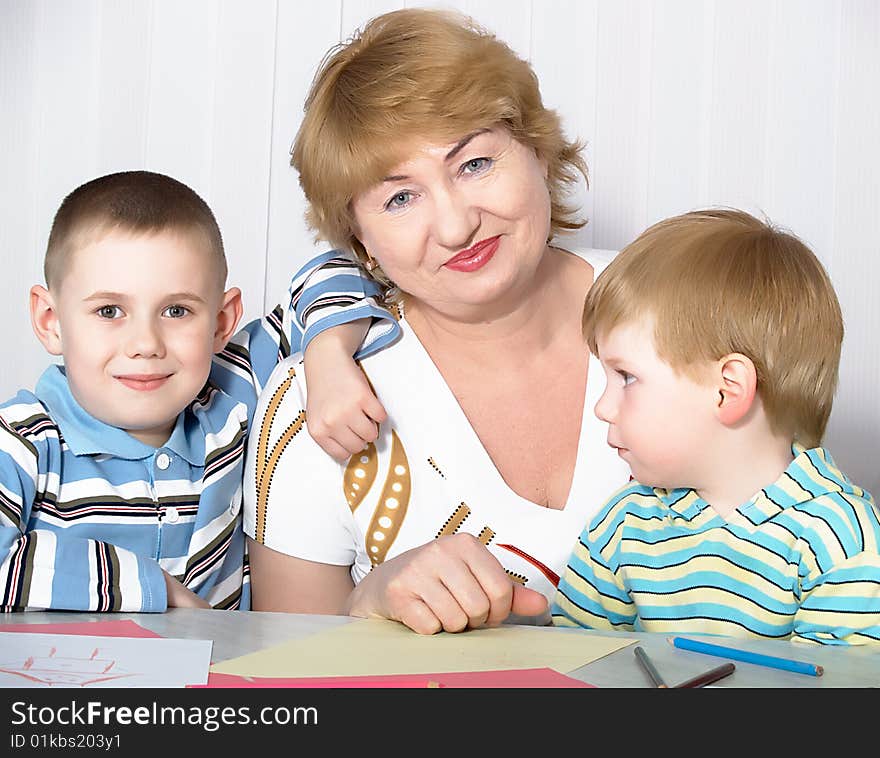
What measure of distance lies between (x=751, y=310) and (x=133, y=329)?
32.3 inches

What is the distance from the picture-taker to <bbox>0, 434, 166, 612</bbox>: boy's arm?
47.6 inches

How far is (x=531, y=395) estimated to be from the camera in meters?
1.67

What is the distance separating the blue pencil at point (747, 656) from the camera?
3.16 feet

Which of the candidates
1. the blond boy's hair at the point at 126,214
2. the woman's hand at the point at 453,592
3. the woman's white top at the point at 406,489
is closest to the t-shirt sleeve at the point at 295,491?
the woman's white top at the point at 406,489

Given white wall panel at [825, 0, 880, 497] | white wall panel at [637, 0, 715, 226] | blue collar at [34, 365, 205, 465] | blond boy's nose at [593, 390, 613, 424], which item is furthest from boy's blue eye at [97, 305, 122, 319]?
white wall panel at [825, 0, 880, 497]

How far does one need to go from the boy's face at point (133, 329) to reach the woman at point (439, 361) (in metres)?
0.15

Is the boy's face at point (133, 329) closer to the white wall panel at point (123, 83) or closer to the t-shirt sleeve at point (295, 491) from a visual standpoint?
the t-shirt sleeve at point (295, 491)

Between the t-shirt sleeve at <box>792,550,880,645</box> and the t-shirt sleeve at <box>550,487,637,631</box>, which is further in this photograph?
the t-shirt sleeve at <box>550,487,637,631</box>

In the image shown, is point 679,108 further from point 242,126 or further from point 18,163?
point 18,163

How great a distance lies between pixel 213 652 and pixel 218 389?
0.76 meters

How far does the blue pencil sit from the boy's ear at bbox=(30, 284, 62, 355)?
998mm

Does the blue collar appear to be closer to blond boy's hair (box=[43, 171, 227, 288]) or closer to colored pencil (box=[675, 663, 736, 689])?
blond boy's hair (box=[43, 171, 227, 288])

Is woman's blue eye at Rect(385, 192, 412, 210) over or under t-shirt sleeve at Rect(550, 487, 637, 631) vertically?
over
